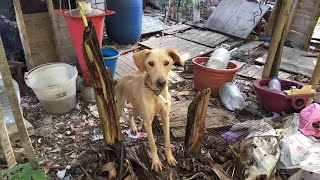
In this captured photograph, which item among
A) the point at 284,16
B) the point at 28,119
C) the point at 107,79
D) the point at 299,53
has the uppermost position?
the point at 284,16

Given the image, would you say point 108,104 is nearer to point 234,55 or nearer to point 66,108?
point 66,108

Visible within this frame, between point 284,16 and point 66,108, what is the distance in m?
3.50

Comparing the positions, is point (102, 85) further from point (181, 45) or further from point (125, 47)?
point (181, 45)

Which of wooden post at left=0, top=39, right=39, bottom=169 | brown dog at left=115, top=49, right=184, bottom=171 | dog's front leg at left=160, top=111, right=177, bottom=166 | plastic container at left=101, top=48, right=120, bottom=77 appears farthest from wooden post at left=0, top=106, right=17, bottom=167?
plastic container at left=101, top=48, right=120, bottom=77

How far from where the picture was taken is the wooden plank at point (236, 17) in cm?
746

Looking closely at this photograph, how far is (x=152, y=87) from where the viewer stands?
2721mm

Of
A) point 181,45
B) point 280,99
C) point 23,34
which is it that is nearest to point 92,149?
point 23,34

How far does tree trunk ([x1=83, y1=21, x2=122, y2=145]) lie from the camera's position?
7.89 ft

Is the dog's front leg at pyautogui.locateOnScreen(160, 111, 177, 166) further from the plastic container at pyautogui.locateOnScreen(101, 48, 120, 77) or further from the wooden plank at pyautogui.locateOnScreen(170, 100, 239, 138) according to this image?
the plastic container at pyautogui.locateOnScreen(101, 48, 120, 77)

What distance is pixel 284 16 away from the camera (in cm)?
407

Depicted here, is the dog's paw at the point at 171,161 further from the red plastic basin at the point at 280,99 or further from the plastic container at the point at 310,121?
the red plastic basin at the point at 280,99

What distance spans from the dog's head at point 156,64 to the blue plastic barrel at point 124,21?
4.00 metres

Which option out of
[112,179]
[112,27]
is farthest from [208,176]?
[112,27]

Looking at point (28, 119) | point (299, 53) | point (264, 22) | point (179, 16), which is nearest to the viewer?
point (28, 119)
